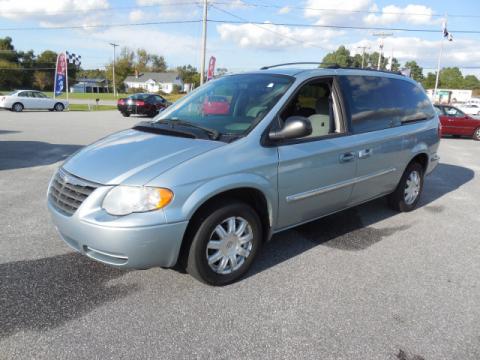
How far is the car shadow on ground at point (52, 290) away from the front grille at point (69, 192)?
0.66 m

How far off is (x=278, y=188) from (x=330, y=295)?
3.26 feet

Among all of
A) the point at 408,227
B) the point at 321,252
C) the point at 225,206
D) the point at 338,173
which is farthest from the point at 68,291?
the point at 408,227

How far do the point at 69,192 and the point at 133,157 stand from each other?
559 mm

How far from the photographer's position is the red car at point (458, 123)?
58.6ft

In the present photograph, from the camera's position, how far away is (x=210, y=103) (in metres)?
4.09

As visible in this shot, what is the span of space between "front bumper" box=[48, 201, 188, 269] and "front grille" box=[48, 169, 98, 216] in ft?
0.30

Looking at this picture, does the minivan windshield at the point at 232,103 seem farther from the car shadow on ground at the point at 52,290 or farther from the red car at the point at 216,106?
the car shadow on ground at the point at 52,290

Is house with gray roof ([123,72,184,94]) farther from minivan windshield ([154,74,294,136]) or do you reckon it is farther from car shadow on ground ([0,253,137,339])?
car shadow on ground ([0,253,137,339])

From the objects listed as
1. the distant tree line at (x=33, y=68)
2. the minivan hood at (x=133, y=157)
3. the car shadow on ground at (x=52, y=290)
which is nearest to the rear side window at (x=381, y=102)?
the minivan hood at (x=133, y=157)

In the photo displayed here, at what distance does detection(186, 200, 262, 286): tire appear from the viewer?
121 inches

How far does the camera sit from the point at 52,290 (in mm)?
3170

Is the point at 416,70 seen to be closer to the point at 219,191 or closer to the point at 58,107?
the point at 58,107

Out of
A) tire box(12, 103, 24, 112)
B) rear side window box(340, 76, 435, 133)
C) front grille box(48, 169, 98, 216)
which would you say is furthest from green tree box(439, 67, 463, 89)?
front grille box(48, 169, 98, 216)

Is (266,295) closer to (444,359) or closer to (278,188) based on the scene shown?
(278,188)
